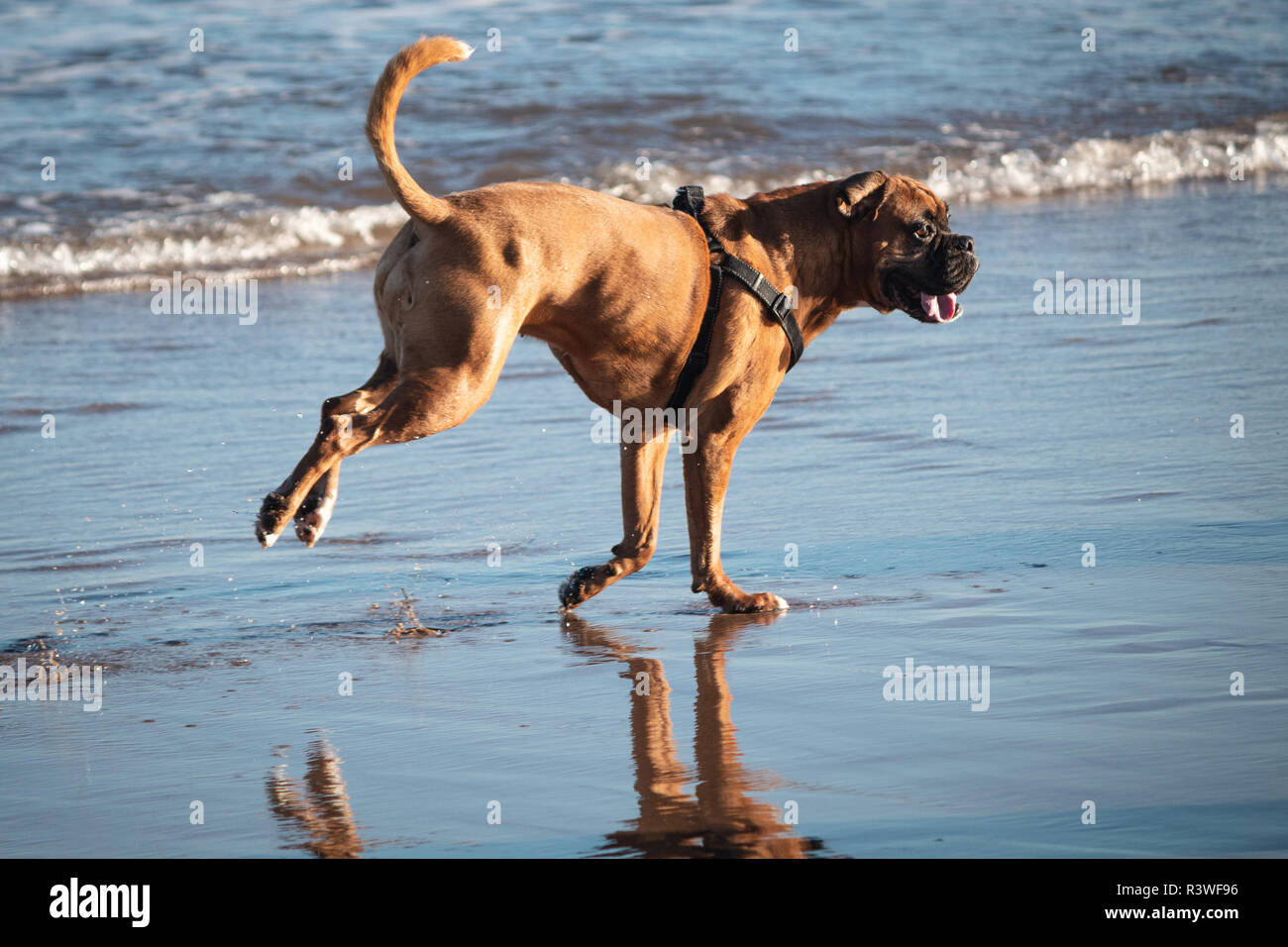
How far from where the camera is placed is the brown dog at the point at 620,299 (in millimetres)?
5078

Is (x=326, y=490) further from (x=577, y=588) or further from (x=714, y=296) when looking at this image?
(x=714, y=296)

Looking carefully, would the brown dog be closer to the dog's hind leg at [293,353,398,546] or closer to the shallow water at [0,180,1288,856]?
the dog's hind leg at [293,353,398,546]

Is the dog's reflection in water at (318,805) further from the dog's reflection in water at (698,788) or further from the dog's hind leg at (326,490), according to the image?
the dog's hind leg at (326,490)

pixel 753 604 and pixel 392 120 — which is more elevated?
pixel 392 120

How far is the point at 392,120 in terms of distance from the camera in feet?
16.7

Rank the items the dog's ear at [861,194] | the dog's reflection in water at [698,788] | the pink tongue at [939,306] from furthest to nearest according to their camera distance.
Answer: the pink tongue at [939,306], the dog's ear at [861,194], the dog's reflection in water at [698,788]

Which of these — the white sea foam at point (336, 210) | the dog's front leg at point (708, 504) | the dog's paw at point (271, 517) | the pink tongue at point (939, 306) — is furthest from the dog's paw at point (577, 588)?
the white sea foam at point (336, 210)

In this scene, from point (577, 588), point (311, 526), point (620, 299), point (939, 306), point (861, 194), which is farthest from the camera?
point (939, 306)

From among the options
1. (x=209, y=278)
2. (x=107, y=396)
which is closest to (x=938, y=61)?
(x=209, y=278)

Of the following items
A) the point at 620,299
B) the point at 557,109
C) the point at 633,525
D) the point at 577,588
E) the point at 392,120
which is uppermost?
the point at 557,109

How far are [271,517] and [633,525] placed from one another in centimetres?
152

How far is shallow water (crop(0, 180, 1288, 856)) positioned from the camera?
392cm

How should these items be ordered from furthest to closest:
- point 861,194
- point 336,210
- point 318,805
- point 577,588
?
point 336,210, point 861,194, point 577,588, point 318,805

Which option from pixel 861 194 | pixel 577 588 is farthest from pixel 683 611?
pixel 861 194
